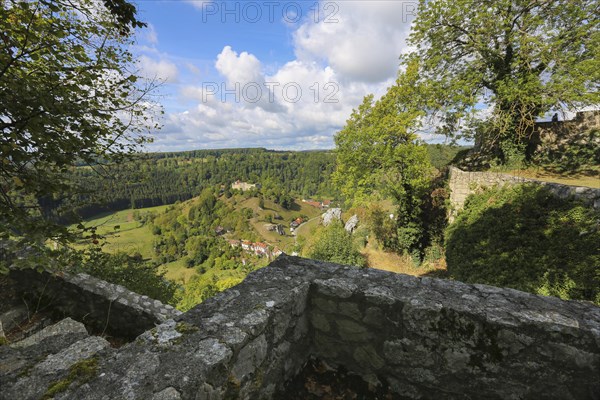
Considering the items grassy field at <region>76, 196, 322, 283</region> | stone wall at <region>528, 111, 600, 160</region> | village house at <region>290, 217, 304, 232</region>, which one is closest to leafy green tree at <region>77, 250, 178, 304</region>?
stone wall at <region>528, 111, 600, 160</region>

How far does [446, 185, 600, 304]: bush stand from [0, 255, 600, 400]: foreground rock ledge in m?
5.93

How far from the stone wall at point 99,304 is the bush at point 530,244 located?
892cm

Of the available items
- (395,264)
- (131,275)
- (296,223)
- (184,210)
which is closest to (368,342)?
(131,275)

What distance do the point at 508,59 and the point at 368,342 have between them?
15432 mm

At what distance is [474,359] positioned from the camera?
7.20 feet

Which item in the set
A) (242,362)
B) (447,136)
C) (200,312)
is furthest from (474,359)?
(447,136)

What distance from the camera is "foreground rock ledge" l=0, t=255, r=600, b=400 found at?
67.1 inches

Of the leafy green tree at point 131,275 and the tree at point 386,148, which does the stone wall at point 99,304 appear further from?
the tree at point 386,148

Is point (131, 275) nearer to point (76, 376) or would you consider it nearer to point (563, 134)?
point (76, 376)

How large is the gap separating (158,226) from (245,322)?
4064 inches

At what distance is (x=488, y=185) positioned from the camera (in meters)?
11.6

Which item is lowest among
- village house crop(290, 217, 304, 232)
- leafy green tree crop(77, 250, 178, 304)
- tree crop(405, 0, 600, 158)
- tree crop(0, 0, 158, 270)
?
village house crop(290, 217, 304, 232)

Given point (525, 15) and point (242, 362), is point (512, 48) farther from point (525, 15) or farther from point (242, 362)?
point (242, 362)

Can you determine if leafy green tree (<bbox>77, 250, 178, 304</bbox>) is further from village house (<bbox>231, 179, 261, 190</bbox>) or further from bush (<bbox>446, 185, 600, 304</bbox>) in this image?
village house (<bbox>231, 179, 261, 190</bbox>)
